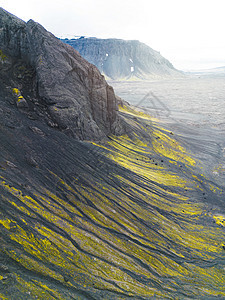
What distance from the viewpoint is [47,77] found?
14.2m

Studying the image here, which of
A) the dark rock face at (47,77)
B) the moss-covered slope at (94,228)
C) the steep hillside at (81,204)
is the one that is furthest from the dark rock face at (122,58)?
the moss-covered slope at (94,228)

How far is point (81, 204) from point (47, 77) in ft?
30.3

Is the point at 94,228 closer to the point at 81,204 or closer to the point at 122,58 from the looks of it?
Answer: the point at 81,204

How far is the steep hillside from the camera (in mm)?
7297

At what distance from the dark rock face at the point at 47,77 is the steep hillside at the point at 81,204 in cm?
8

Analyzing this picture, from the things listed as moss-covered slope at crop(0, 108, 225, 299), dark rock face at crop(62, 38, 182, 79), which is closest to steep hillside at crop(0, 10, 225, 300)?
moss-covered slope at crop(0, 108, 225, 299)

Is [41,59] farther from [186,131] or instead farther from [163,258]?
[186,131]

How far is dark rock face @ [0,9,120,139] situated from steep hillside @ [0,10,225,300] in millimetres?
78

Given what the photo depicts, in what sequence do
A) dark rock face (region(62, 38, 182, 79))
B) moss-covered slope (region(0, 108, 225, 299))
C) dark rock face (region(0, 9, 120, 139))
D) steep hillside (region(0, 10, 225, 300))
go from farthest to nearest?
1. dark rock face (region(62, 38, 182, 79))
2. dark rock face (region(0, 9, 120, 139))
3. steep hillside (region(0, 10, 225, 300))
4. moss-covered slope (region(0, 108, 225, 299))

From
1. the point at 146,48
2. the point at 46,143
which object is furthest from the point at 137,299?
the point at 146,48

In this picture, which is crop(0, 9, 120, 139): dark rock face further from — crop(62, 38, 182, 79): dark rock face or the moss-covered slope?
crop(62, 38, 182, 79): dark rock face

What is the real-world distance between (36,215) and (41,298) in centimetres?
301

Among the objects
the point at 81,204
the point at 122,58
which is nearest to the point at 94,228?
the point at 81,204

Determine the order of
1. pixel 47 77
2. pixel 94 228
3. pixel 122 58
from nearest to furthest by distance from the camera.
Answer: pixel 94 228 → pixel 47 77 → pixel 122 58
